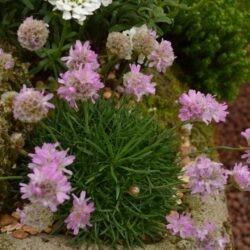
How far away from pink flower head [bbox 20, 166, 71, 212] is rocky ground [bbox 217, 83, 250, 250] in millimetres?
2000

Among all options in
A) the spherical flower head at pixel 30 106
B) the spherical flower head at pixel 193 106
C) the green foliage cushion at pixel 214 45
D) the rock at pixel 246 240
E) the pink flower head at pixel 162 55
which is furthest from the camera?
the rock at pixel 246 240

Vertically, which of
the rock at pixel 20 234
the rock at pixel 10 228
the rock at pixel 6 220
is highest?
the rock at pixel 20 234

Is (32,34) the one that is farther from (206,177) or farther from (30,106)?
(206,177)

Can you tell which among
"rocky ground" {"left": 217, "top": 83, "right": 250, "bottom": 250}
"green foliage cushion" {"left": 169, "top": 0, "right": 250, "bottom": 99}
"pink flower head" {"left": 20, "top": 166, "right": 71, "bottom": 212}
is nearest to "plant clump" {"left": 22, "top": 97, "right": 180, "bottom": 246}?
"pink flower head" {"left": 20, "top": 166, "right": 71, "bottom": 212}

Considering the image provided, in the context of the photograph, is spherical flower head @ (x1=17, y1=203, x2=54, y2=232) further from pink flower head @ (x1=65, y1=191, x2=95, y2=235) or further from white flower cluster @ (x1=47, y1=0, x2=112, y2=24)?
white flower cluster @ (x1=47, y1=0, x2=112, y2=24)

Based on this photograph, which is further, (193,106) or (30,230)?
(30,230)

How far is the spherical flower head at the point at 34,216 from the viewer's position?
74.1 inches

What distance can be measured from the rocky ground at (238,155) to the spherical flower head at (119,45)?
169 cm

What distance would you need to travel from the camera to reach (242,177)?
1.91 m

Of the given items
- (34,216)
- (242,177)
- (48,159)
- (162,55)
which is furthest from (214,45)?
(48,159)

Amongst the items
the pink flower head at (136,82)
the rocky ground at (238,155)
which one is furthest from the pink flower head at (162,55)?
the rocky ground at (238,155)

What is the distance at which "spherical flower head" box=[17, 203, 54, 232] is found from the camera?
1.88 metres

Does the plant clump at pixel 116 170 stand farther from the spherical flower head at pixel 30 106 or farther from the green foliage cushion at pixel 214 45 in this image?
the green foliage cushion at pixel 214 45

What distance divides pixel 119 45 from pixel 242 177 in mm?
538
